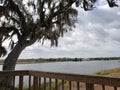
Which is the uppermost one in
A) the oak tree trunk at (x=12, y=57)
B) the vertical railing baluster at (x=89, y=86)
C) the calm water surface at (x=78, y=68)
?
the vertical railing baluster at (x=89, y=86)

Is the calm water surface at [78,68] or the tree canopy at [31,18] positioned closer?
the tree canopy at [31,18]

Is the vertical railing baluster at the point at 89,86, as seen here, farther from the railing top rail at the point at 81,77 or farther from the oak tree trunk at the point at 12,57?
the oak tree trunk at the point at 12,57

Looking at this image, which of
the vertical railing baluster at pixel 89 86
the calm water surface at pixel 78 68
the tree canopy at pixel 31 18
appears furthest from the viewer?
the calm water surface at pixel 78 68

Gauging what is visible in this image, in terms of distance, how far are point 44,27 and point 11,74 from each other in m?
8.79

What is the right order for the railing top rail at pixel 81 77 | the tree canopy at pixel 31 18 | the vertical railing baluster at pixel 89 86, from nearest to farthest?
the railing top rail at pixel 81 77 → the vertical railing baluster at pixel 89 86 → the tree canopy at pixel 31 18

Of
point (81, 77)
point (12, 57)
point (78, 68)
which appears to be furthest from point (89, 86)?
point (78, 68)

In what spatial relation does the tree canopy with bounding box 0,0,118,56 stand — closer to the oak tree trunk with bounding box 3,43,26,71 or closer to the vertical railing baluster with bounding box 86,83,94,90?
the oak tree trunk with bounding box 3,43,26,71

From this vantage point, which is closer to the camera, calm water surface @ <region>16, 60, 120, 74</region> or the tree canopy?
the tree canopy

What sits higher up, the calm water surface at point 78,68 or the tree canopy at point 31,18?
the tree canopy at point 31,18

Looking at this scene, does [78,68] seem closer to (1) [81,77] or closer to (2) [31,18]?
(2) [31,18]

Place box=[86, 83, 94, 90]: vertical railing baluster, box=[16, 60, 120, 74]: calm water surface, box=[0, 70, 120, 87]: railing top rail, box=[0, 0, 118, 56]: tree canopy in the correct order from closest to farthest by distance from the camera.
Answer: box=[0, 70, 120, 87]: railing top rail
box=[86, 83, 94, 90]: vertical railing baluster
box=[0, 0, 118, 56]: tree canopy
box=[16, 60, 120, 74]: calm water surface

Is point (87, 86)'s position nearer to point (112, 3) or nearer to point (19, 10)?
point (112, 3)

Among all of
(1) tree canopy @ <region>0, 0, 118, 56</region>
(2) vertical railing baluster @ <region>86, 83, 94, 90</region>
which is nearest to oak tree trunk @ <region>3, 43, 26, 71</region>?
(1) tree canopy @ <region>0, 0, 118, 56</region>

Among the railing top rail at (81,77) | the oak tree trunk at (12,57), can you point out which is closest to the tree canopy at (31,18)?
the oak tree trunk at (12,57)
